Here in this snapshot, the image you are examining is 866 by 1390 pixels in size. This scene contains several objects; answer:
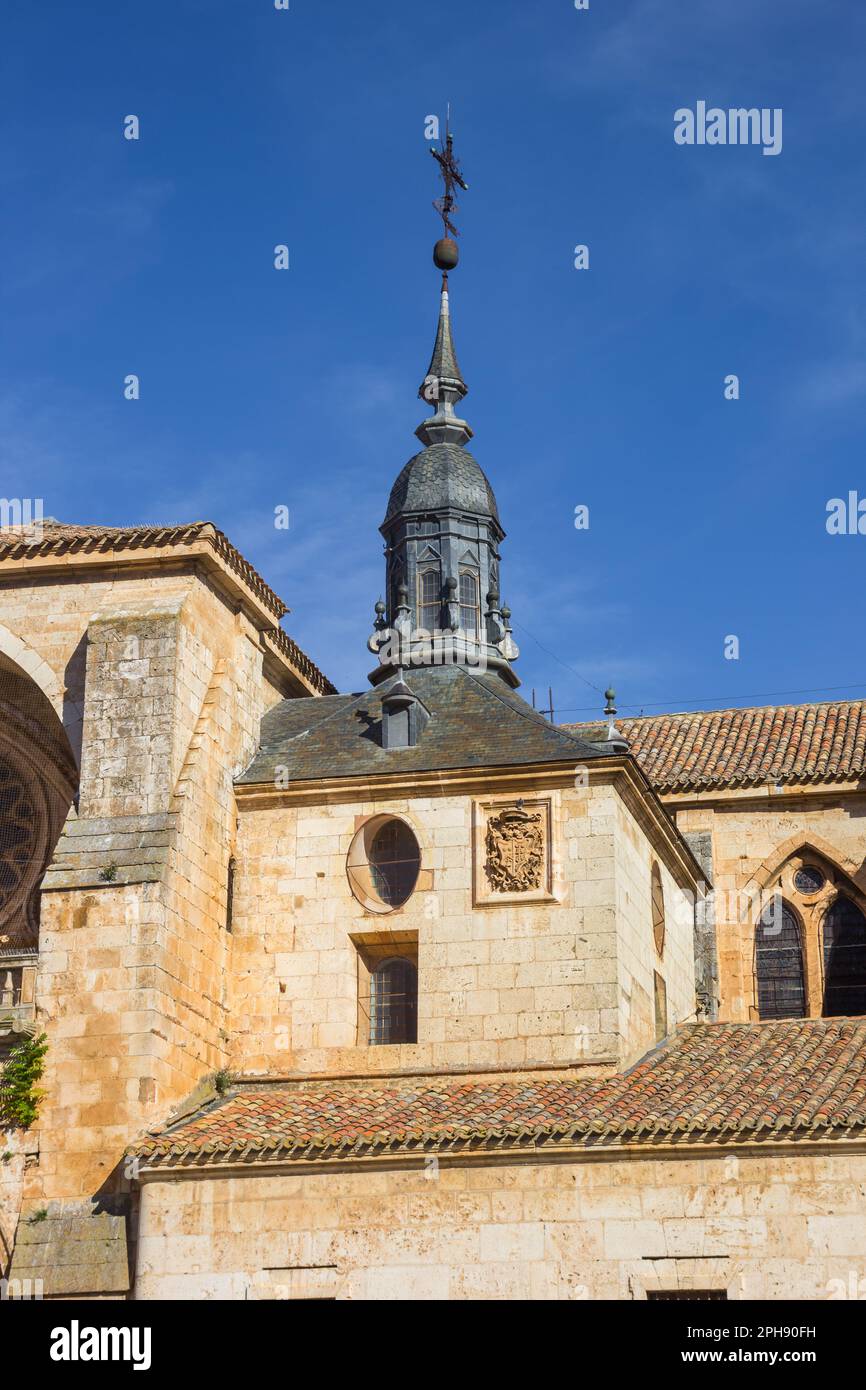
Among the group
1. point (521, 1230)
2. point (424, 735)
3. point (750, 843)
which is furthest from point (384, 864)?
point (750, 843)

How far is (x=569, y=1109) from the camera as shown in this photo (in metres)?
21.4

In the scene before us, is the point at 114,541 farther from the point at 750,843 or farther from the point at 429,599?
the point at 750,843

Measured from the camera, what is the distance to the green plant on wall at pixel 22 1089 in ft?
72.8

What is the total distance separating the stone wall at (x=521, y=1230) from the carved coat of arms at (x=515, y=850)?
4407 mm

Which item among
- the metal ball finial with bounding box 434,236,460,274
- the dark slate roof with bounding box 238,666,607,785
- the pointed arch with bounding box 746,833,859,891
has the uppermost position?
the metal ball finial with bounding box 434,236,460,274

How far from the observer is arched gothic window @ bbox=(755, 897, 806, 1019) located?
3006cm

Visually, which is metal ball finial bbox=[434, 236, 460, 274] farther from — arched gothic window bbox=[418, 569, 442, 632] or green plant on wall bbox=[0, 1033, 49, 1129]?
green plant on wall bbox=[0, 1033, 49, 1129]

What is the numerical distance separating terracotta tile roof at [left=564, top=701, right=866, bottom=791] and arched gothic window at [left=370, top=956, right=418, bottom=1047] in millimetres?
6589

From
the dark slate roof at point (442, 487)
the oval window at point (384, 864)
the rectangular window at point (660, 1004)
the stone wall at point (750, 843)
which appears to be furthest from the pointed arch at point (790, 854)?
the oval window at point (384, 864)

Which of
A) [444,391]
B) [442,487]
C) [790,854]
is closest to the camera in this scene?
[790,854]

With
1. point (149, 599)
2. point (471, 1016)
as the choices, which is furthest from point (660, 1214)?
point (149, 599)

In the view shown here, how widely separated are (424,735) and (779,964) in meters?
7.95

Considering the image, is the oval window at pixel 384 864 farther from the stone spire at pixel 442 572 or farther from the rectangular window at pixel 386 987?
the stone spire at pixel 442 572

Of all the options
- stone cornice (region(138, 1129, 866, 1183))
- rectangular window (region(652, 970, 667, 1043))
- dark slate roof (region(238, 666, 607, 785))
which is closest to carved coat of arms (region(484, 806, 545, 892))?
dark slate roof (region(238, 666, 607, 785))
